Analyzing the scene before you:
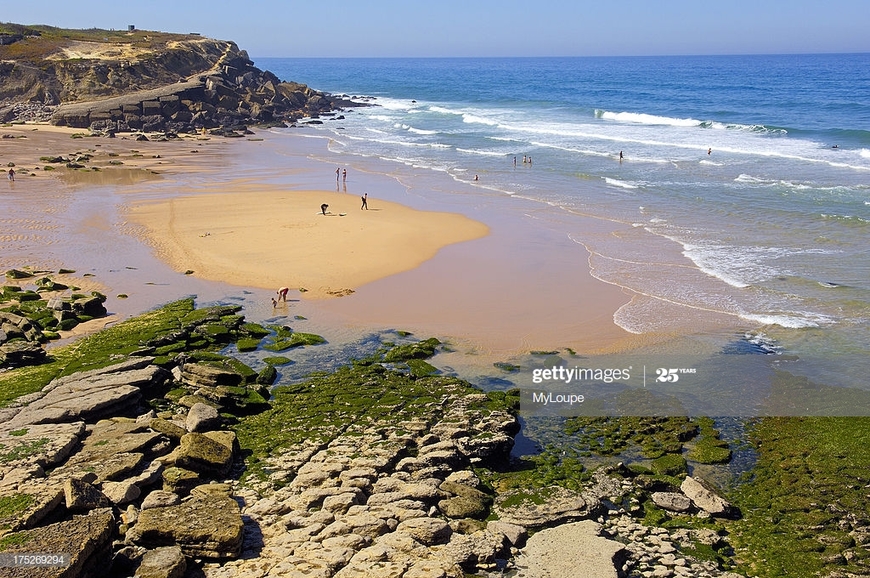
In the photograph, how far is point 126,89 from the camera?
6731cm

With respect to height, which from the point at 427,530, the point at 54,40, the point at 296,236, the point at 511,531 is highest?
the point at 54,40

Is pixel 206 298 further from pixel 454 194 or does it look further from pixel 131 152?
pixel 131 152

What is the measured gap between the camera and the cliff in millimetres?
60875

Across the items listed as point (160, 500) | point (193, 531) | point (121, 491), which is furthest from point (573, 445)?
point (121, 491)

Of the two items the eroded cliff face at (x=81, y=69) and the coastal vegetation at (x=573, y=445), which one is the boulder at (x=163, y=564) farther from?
the eroded cliff face at (x=81, y=69)

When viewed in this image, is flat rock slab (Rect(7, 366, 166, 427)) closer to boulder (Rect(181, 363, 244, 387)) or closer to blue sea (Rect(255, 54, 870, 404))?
boulder (Rect(181, 363, 244, 387))

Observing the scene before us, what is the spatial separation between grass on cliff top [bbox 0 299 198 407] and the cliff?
45.6 meters

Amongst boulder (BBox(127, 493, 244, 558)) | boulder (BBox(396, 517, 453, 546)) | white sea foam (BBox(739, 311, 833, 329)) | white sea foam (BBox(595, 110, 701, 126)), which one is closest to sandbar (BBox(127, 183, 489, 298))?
white sea foam (BBox(739, 311, 833, 329))

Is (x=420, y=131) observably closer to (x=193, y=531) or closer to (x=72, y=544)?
(x=193, y=531)

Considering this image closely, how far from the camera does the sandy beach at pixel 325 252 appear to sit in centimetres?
1984

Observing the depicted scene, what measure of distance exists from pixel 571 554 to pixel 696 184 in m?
30.0

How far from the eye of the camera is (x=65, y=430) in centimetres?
1232

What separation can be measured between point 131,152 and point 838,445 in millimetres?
46438

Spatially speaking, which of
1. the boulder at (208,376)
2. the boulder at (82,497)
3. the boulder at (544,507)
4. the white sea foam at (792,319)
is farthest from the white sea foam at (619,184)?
the boulder at (82,497)
